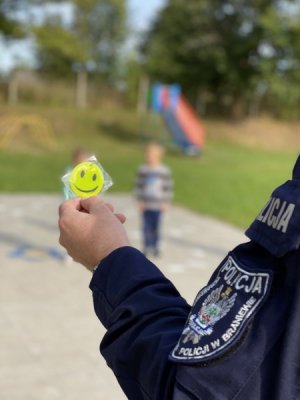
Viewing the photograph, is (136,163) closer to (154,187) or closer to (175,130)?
(175,130)

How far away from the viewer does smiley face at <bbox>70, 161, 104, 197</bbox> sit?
1187 mm

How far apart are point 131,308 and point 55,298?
418 cm

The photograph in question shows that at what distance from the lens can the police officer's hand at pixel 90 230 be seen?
1.03 m

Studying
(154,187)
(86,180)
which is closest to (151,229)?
(154,187)

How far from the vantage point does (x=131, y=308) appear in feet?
3.01

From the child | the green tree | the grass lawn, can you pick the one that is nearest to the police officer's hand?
the grass lawn

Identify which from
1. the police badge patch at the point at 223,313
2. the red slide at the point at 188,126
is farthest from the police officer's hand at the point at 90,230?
the red slide at the point at 188,126

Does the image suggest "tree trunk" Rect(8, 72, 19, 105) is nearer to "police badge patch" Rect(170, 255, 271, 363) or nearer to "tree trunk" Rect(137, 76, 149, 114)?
"tree trunk" Rect(137, 76, 149, 114)

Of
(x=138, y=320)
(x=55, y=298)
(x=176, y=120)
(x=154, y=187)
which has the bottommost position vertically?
(x=176, y=120)

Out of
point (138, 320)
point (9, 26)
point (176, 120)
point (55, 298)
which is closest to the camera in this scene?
point (138, 320)

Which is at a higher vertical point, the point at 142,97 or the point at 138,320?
the point at 138,320

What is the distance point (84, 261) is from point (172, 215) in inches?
329

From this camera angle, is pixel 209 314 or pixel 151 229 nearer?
pixel 209 314

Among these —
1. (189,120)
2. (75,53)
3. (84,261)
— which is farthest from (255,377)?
(75,53)
